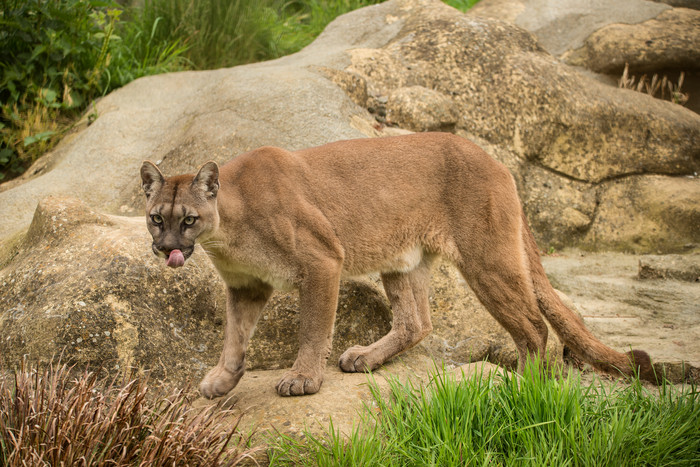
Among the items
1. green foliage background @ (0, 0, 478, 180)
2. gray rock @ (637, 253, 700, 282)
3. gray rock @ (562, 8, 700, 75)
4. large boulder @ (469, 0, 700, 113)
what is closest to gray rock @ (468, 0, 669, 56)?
large boulder @ (469, 0, 700, 113)

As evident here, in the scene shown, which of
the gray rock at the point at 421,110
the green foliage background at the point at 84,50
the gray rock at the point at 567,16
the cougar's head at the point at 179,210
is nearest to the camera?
the cougar's head at the point at 179,210

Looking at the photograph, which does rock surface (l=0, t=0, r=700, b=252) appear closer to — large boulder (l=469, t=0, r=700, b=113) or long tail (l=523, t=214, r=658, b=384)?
large boulder (l=469, t=0, r=700, b=113)

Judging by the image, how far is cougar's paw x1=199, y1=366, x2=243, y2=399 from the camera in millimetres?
4004

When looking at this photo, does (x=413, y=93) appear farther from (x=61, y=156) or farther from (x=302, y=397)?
(x=302, y=397)

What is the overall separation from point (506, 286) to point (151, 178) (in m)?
2.21

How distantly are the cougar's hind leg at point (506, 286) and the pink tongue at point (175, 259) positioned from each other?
1.77m

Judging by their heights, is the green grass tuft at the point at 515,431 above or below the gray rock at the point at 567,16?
below

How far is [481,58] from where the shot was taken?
827 centimetres

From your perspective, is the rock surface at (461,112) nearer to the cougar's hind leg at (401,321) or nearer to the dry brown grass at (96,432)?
the cougar's hind leg at (401,321)

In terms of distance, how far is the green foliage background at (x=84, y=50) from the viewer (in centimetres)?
794

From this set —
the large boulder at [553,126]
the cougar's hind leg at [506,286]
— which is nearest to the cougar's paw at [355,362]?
the cougar's hind leg at [506,286]

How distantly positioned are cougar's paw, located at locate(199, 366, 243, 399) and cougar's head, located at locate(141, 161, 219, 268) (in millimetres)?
801

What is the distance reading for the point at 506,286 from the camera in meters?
4.32

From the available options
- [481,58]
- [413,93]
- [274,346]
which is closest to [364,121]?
[413,93]
